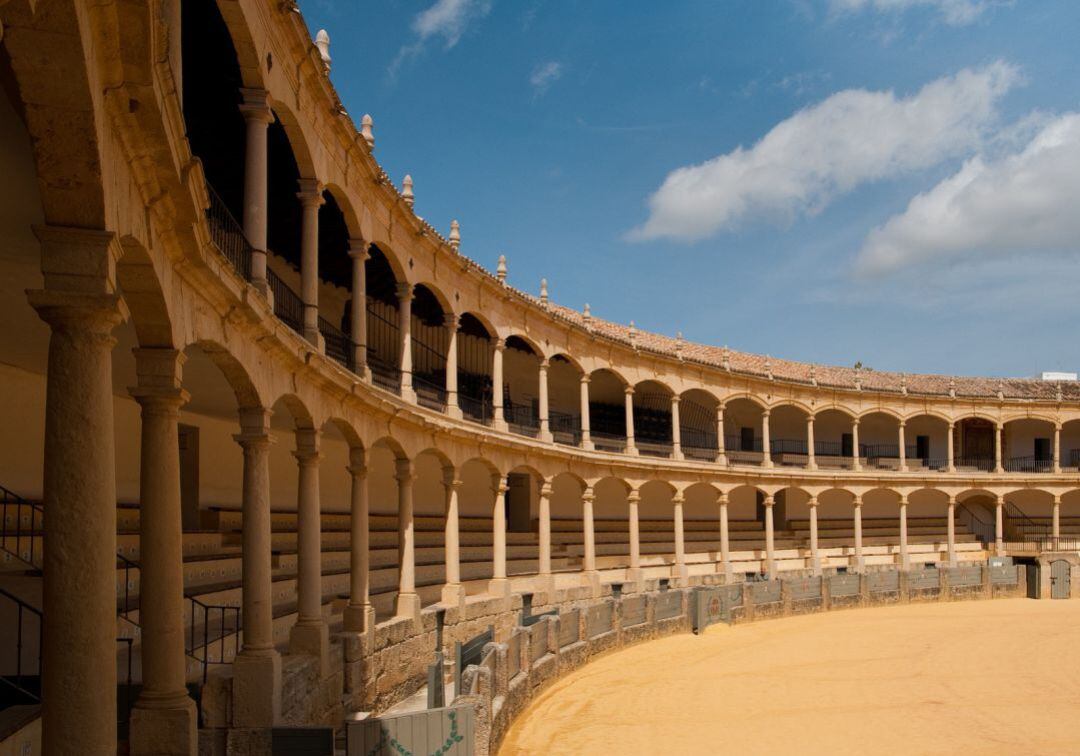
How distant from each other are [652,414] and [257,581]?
90.5ft

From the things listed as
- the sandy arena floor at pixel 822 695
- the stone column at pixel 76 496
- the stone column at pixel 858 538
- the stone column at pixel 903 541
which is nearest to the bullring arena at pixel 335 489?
the stone column at pixel 76 496

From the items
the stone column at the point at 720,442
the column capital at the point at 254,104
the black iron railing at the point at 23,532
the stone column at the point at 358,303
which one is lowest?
the black iron railing at the point at 23,532

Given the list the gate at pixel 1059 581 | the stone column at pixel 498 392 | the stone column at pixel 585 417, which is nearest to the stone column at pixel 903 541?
the gate at pixel 1059 581

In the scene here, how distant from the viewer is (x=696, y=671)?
63.7ft

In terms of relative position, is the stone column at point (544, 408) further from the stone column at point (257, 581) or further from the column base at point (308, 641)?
the stone column at point (257, 581)

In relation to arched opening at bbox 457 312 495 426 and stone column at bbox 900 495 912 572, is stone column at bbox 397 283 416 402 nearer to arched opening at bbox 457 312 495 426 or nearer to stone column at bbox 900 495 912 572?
arched opening at bbox 457 312 495 426

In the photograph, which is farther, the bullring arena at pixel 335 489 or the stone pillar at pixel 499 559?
the stone pillar at pixel 499 559

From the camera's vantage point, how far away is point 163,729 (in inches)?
321

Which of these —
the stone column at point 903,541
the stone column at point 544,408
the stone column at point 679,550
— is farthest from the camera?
the stone column at point 903,541

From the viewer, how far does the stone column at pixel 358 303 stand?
52.3 feet

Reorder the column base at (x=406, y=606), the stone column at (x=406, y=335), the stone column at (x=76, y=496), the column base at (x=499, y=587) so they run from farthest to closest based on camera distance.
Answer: the column base at (x=499, y=587) < the stone column at (x=406, y=335) < the column base at (x=406, y=606) < the stone column at (x=76, y=496)

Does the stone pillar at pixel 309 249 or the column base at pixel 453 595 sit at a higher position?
the stone pillar at pixel 309 249

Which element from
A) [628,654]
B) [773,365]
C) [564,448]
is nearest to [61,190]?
[628,654]

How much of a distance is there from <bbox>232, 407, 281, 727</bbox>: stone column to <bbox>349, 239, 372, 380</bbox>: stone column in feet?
16.1
